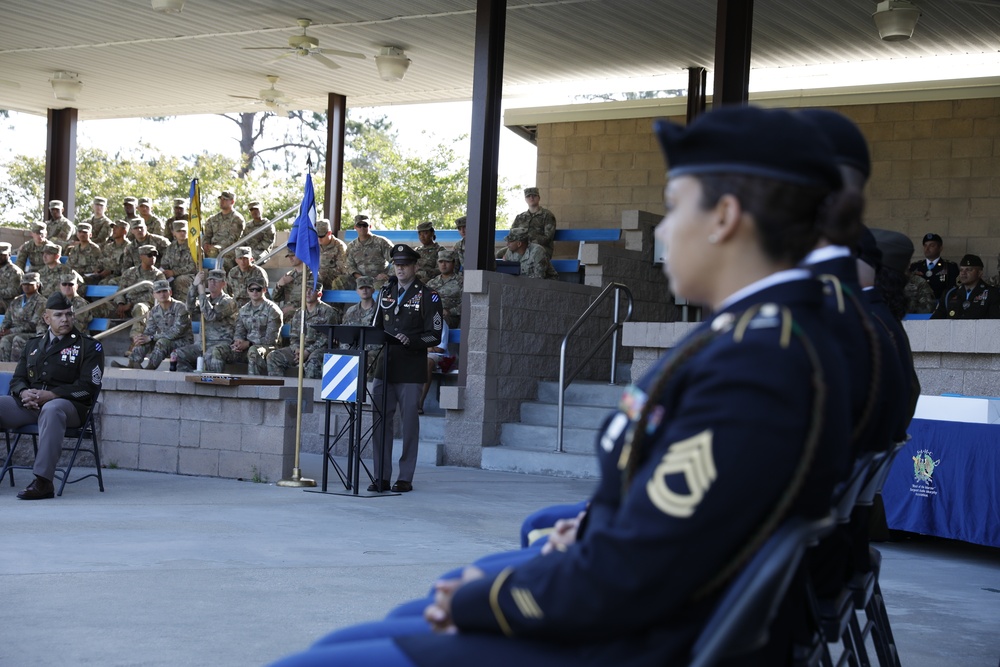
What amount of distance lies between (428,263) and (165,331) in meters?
3.37

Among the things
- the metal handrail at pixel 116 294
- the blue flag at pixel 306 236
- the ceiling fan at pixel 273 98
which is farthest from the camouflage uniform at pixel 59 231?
the blue flag at pixel 306 236

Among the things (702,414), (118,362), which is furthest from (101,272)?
(702,414)

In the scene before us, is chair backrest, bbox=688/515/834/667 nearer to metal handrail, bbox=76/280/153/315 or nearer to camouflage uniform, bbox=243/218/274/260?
metal handrail, bbox=76/280/153/315

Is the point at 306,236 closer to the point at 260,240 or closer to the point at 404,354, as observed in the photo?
the point at 404,354

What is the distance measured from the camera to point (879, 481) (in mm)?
2971

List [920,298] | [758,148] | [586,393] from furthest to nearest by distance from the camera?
[920,298]
[586,393]
[758,148]

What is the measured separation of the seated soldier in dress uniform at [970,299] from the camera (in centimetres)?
1139

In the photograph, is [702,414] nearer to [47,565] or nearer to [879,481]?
[879,481]

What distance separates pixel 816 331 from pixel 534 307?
1051 centimetres

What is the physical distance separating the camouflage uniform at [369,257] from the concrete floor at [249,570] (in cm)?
646

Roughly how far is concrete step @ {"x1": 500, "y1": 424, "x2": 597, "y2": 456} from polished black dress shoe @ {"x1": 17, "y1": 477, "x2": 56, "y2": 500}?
15.6 feet

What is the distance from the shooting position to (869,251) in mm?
3266

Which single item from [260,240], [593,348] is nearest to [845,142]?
[593,348]

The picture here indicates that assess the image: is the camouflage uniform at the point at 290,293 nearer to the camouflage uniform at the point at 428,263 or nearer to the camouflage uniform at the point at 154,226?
the camouflage uniform at the point at 428,263
